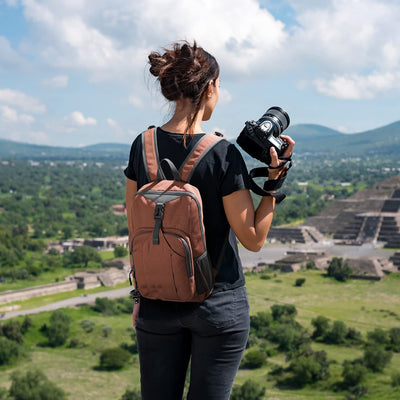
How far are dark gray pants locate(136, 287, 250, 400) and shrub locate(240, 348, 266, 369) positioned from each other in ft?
77.4

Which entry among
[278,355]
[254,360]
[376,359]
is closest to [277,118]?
[376,359]

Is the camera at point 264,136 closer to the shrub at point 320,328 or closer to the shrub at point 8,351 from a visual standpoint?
the shrub at point 8,351

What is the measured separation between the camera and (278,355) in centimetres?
2694

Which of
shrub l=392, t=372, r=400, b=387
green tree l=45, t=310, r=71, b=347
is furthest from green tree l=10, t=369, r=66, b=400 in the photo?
shrub l=392, t=372, r=400, b=387

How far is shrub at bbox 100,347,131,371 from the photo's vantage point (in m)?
25.4

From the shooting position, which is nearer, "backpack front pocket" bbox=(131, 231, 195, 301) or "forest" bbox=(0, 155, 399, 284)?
"backpack front pocket" bbox=(131, 231, 195, 301)

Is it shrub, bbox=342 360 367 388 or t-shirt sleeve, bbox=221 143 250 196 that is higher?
t-shirt sleeve, bbox=221 143 250 196

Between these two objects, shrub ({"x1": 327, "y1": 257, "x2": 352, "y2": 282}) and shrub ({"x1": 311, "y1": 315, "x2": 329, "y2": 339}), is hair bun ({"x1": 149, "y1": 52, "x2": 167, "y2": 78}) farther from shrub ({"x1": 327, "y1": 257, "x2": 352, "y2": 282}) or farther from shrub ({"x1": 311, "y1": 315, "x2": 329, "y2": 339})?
shrub ({"x1": 327, "y1": 257, "x2": 352, "y2": 282})

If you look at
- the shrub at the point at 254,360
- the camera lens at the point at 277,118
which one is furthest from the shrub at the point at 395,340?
the camera lens at the point at 277,118

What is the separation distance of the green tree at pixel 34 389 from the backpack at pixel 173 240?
20304 millimetres

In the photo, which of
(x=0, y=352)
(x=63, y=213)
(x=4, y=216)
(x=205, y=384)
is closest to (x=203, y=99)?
(x=205, y=384)

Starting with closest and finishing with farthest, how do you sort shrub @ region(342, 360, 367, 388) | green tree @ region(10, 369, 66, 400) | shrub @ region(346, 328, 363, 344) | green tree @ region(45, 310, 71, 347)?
green tree @ region(10, 369, 66, 400)
shrub @ region(342, 360, 367, 388)
shrub @ region(346, 328, 363, 344)
green tree @ region(45, 310, 71, 347)

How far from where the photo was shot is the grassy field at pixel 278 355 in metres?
22.9

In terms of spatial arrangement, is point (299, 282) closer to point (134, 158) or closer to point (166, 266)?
point (134, 158)
